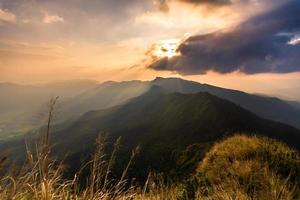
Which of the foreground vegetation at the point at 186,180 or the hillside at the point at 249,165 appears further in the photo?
the hillside at the point at 249,165

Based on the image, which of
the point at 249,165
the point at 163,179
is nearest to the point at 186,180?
the point at 249,165

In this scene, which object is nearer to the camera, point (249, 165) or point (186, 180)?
point (249, 165)

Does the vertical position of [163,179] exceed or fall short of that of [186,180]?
it exceeds it

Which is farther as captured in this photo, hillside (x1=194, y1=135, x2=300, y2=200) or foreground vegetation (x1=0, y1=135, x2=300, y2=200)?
hillside (x1=194, y1=135, x2=300, y2=200)

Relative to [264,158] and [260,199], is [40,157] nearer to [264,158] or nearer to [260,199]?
[260,199]

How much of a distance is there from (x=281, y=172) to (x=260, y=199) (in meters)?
5.20

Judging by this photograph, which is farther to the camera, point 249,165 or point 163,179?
point 249,165

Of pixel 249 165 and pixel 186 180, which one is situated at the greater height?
pixel 249 165

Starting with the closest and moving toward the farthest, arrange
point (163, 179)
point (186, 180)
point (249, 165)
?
1. point (163, 179)
2. point (249, 165)
3. point (186, 180)

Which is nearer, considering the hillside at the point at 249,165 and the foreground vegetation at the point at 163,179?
the foreground vegetation at the point at 163,179

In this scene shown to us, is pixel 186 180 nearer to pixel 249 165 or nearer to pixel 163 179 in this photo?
pixel 249 165

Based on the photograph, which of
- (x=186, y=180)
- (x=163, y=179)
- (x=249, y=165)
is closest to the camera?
(x=163, y=179)

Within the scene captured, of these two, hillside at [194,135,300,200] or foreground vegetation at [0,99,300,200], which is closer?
foreground vegetation at [0,99,300,200]

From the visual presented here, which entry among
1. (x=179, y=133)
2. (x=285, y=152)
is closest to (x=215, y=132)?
(x=179, y=133)
